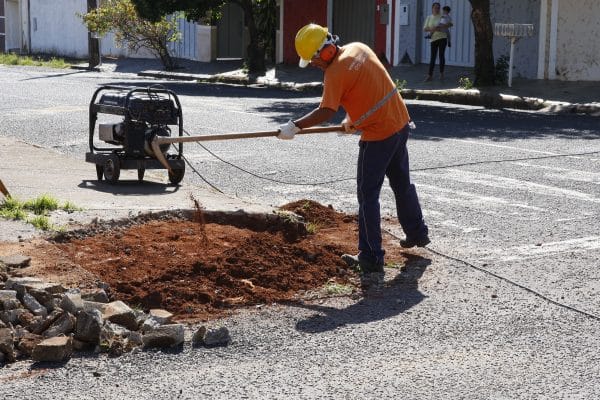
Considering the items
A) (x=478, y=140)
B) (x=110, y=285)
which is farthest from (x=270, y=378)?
(x=478, y=140)

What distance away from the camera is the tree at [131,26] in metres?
37.4

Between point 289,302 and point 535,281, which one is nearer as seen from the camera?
point 289,302

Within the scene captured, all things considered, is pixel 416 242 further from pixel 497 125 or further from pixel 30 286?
pixel 497 125

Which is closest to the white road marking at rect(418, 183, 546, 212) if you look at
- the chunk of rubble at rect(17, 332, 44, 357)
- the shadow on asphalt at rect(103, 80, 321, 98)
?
the chunk of rubble at rect(17, 332, 44, 357)

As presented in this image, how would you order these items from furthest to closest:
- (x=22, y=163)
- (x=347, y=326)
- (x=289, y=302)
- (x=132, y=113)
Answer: (x=22, y=163) < (x=132, y=113) < (x=289, y=302) < (x=347, y=326)

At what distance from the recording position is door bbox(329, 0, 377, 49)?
106 ft

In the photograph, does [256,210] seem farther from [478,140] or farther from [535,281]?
[478,140]

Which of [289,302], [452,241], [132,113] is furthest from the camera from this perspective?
[132,113]

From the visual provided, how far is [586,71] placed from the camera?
80.7ft

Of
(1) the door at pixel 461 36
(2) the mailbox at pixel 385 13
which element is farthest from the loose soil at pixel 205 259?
(2) the mailbox at pixel 385 13

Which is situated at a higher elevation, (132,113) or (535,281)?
(132,113)

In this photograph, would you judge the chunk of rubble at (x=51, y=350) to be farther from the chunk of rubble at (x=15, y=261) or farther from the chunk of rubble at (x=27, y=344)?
the chunk of rubble at (x=15, y=261)

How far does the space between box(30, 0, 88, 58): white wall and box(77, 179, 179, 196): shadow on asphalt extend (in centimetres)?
3496

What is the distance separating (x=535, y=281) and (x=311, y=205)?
2.69m
